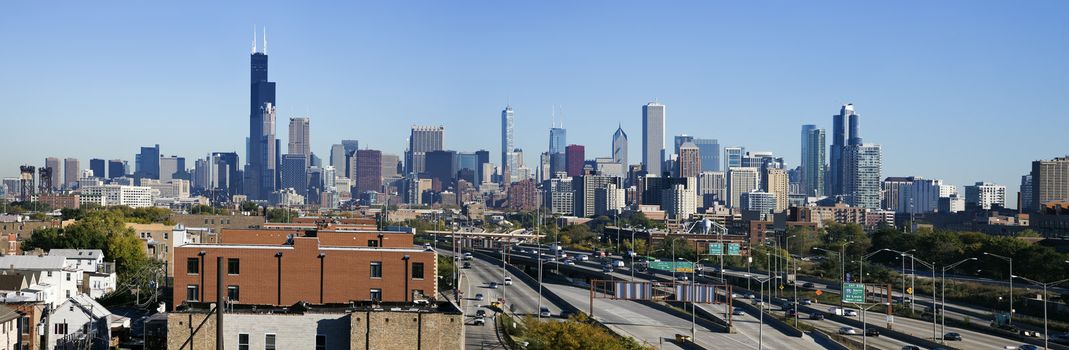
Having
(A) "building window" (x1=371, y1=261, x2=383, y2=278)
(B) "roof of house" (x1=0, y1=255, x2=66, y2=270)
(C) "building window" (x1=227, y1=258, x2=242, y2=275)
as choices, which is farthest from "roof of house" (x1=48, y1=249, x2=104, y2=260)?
(A) "building window" (x1=371, y1=261, x2=383, y2=278)

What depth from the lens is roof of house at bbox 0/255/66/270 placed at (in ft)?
296

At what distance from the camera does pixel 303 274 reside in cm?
6106

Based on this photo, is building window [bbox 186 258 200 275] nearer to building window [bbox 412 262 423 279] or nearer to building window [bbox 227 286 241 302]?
building window [bbox 227 286 241 302]

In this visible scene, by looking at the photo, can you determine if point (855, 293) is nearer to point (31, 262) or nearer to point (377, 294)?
point (377, 294)

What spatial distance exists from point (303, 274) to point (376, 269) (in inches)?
139

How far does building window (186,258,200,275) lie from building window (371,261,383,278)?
7901mm

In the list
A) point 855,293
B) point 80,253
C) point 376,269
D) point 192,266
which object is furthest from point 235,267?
point 80,253

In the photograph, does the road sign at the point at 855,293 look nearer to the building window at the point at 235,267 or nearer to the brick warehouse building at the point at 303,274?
the brick warehouse building at the point at 303,274

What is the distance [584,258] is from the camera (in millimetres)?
190500

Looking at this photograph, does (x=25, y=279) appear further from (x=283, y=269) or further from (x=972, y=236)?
(x=972, y=236)

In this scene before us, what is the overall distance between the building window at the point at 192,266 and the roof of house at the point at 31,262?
3438cm

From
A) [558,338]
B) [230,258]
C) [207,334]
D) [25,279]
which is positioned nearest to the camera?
[207,334]

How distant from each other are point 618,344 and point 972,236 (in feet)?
376

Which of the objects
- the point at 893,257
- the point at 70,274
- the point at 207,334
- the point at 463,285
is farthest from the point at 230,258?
the point at 893,257
